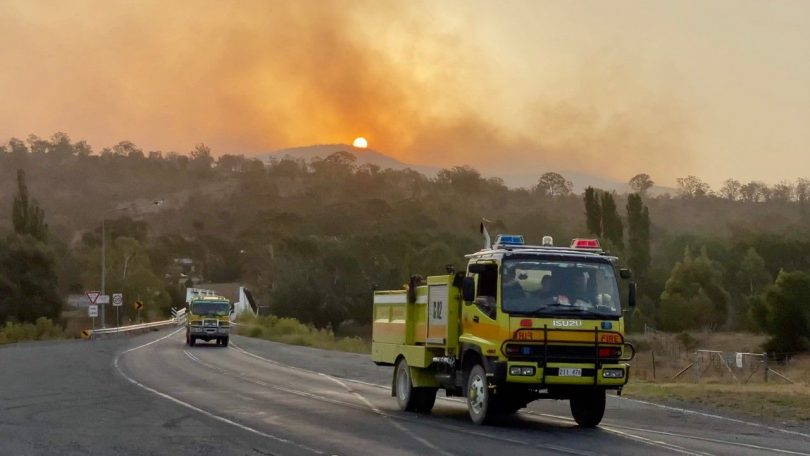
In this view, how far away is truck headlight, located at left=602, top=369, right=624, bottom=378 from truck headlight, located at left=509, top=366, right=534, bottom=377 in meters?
1.23

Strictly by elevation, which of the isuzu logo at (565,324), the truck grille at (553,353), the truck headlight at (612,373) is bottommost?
the truck headlight at (612,373)


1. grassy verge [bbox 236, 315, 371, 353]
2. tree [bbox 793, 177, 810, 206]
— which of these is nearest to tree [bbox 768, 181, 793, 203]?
tree [bbox 793, 177, 810, 206]

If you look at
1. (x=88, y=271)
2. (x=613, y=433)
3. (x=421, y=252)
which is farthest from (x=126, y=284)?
(x=613, y=433)

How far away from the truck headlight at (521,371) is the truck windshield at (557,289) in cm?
87

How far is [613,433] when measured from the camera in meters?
16.8

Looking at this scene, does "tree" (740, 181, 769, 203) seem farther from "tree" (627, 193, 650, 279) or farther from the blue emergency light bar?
the blue emergency light bar

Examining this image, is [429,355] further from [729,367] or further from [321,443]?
[729,367]

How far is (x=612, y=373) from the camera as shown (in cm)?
1680

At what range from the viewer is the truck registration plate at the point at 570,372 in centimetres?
1656

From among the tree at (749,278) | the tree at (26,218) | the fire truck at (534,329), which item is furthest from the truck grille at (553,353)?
the tree at (26,218)

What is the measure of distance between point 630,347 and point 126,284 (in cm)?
9802

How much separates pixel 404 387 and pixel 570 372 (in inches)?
191

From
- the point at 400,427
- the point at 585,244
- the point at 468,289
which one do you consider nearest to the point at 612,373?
the point at 585,244

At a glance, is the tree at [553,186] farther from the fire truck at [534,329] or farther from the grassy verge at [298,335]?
the fire truck at [534,329]
